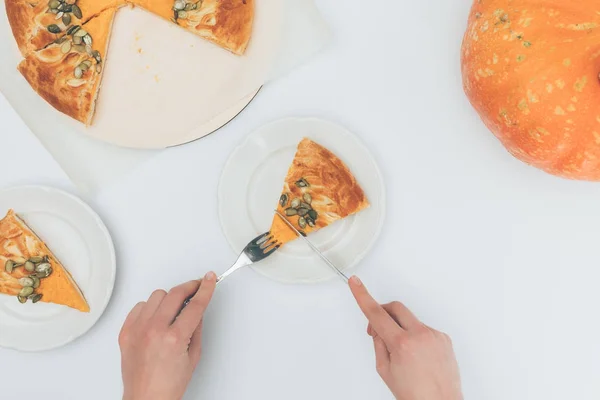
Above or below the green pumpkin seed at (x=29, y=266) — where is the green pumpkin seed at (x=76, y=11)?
above

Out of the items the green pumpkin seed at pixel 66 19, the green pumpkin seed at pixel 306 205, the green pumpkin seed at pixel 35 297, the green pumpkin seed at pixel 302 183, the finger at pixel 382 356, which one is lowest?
the green pumpkin seed at pixel 35 297

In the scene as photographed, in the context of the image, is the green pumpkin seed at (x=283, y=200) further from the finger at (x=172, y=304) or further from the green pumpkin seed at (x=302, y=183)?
the finger at (x=172, y=304)

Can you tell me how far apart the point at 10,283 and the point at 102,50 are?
65 cm

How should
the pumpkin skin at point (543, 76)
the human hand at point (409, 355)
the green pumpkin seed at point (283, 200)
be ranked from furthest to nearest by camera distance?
1. the green pumpkin seed at point (283, 200)
2. the human hand at point (409, 355)
3. the pumpkin skin at point (543, 76)

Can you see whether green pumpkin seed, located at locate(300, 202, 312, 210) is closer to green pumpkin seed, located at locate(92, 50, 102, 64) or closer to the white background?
the white background

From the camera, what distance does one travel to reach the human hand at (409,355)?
124 cm

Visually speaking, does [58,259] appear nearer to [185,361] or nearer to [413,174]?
[185,361]

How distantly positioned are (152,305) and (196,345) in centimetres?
15

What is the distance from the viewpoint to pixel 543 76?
107 cm

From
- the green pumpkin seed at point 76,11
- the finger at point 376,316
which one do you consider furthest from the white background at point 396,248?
the green pumpkin seed at point 76,11

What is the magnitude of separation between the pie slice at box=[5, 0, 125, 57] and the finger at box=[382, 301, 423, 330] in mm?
1116

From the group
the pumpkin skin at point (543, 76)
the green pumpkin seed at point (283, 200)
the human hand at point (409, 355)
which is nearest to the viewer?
the pumpkin skin at point (543, 76)

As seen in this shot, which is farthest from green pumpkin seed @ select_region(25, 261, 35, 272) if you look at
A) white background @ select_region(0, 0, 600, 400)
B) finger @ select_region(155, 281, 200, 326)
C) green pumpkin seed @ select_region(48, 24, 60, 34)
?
green pumpkin seed @ select_region(48, 24, 60, 34)

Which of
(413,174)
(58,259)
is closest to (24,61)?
(58,259)
